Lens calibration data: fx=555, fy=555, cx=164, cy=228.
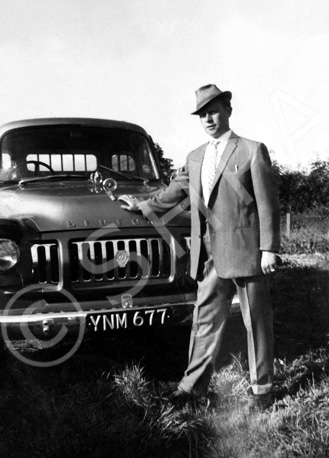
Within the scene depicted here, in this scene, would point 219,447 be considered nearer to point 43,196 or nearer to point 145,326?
point 145,326

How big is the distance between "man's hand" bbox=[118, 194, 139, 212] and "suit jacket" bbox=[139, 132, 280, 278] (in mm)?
585

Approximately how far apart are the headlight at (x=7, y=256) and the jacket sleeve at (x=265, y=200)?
1.40 m

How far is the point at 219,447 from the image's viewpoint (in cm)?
247

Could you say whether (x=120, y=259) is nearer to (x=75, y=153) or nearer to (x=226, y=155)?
(x=226, y=155)

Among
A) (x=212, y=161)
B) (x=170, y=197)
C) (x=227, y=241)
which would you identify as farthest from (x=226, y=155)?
(x=170, y=197)

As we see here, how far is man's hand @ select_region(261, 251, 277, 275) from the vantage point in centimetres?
290

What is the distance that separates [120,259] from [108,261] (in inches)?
2.9

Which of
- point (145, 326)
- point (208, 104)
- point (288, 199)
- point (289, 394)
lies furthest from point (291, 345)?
point (288, 199)

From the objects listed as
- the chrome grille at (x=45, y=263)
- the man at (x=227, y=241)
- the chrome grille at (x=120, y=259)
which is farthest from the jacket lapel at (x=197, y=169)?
the chrome grille at (x=45, y=263)

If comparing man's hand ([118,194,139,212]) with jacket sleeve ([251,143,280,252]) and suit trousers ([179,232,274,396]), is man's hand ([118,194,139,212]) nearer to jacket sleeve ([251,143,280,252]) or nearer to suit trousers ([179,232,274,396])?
suit trousers ([179,232,274,396])

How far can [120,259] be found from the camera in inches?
131

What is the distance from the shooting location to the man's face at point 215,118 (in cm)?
298

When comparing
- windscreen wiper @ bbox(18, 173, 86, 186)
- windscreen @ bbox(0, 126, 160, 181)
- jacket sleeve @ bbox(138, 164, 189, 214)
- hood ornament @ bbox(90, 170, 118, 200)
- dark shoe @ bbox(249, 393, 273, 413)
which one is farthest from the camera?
windscreen @ bbox(0, 126, 160, 181)

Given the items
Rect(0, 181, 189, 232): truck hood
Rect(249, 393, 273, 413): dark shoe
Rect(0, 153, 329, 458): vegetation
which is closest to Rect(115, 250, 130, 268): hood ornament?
Rect(0, 181, 189, 232): truck hood
